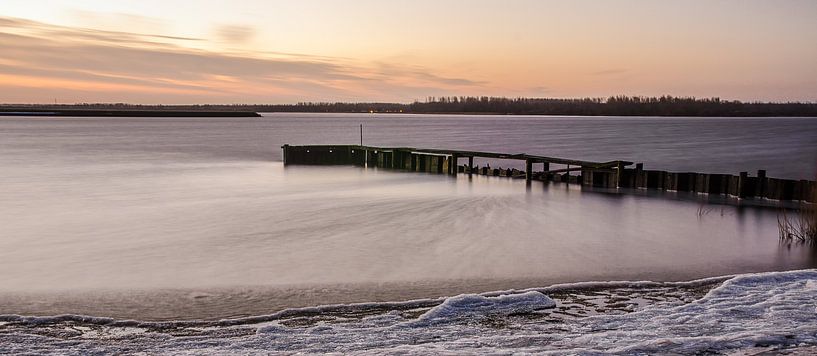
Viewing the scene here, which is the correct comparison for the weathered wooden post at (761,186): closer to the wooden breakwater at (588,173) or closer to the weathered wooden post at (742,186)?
the wooden breakwater at (588,173)

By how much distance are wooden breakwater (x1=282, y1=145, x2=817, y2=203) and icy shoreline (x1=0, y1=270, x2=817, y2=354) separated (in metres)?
9.31

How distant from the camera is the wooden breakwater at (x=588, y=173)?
23281mm

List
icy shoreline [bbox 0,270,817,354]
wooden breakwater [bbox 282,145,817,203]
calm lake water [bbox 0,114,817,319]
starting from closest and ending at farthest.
A: icy shoreline [bbox 0,270,817,354]
calm lake water [bbox 0,114,817,319]
wooden breakwater [bbox 282,145,817,203]

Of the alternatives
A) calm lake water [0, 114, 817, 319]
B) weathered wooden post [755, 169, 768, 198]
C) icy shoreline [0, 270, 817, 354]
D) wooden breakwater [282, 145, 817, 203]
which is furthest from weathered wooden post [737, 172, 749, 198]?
icy shoreline [0, 270, 817, 354]

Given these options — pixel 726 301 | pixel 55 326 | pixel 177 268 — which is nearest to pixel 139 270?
pixel 177 268

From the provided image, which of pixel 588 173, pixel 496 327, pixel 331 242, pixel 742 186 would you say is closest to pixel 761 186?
pixel 742 186

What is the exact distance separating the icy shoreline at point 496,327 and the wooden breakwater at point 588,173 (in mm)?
9311

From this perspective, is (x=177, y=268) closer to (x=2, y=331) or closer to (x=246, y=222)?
(x=2, y=331)

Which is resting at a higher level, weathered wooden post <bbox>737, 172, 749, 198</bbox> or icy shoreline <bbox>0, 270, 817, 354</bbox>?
weathered wooden post <bbox>737, 172, 749, 198</bbox>

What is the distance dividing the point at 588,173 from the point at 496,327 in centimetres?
2120

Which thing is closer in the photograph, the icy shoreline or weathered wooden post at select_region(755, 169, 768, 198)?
the icy shoreline

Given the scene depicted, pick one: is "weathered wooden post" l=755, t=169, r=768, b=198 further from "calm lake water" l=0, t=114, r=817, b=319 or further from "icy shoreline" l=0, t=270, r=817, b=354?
"icy shoreline" l=0, t=270, r=817, b=354

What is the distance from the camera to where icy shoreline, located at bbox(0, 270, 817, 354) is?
24.9 ft

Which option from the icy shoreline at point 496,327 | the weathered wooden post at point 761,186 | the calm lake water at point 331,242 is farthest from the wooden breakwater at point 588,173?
the icy shoreline at point 496,327
